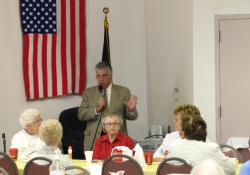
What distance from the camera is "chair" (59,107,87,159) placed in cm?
818

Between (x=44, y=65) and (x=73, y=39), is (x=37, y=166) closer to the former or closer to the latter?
(x=44, y=65)

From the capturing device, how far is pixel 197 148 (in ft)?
16.8

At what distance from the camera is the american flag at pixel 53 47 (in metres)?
8.13

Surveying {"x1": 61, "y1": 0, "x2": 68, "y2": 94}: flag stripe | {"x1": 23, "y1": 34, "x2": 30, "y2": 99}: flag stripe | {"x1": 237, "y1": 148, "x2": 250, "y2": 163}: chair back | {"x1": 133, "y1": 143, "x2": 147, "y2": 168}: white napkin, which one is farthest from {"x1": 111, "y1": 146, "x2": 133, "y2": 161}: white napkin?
{"x1": 61, "y1": 0, "x2": 68, "y2": 94}: flag stripe

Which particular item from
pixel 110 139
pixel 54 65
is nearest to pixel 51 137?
pixel 110 139

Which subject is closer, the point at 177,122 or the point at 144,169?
the point at 144,169

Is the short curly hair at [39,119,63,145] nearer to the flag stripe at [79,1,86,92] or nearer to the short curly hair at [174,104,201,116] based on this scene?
the short curly hair at [174,104,201,116]

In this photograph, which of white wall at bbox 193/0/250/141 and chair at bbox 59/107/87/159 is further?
chair at bbox 59/107/87/159

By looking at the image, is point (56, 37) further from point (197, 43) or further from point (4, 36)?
point (197, 43)

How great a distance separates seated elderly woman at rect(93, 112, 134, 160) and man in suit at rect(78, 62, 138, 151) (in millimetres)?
668

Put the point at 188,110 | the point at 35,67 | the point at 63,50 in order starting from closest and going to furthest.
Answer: the point at 188,110, the point at 35,67, the point at 63,50

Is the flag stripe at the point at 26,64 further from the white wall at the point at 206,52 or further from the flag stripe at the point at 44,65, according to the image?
the white wall at the point at 206,52

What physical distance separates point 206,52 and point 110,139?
2.08 metres

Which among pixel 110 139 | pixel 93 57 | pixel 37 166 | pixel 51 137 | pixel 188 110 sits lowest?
pixel 37 166
